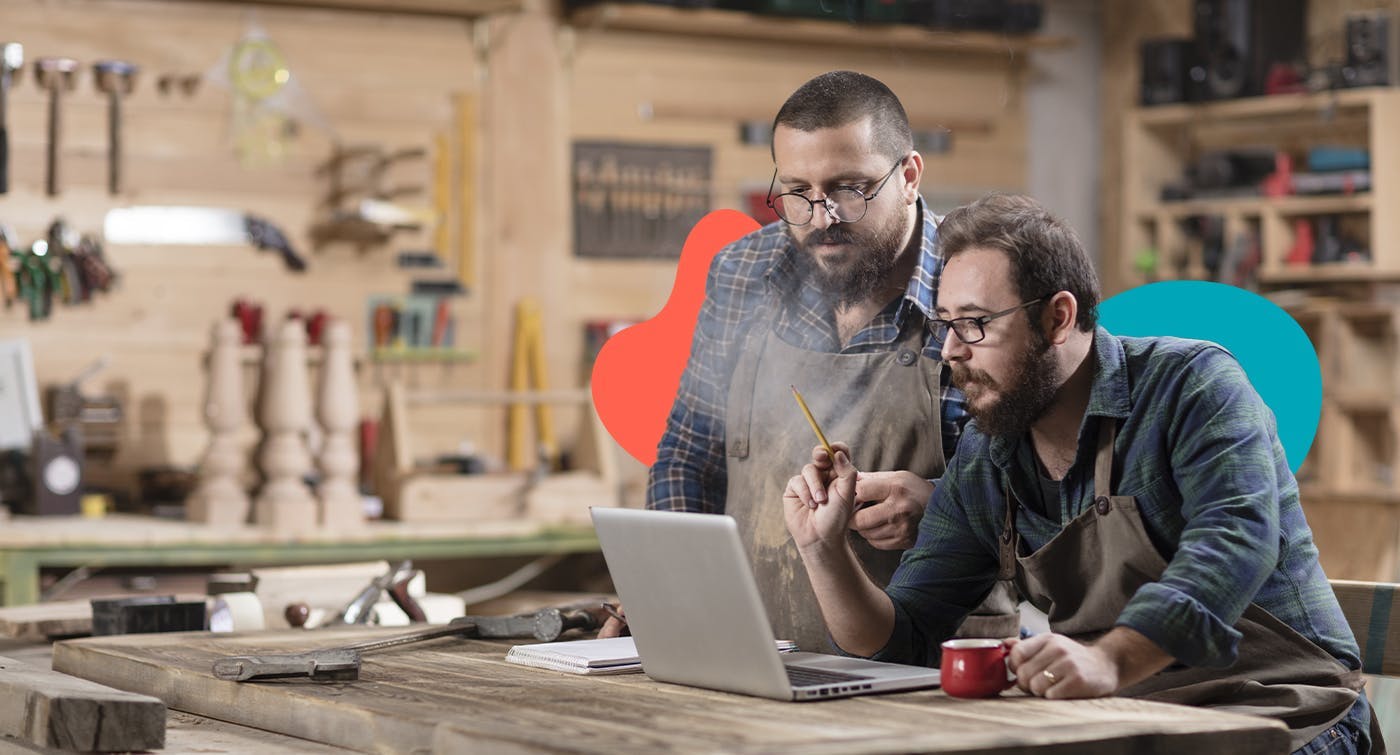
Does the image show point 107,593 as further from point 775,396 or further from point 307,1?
point 775,396

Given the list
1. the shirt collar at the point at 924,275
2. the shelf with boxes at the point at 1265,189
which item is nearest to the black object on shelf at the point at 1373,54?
the shelf with boxes at the point at 1265,189

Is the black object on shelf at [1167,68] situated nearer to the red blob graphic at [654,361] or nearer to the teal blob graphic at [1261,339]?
the red blob graphic at [654,361]

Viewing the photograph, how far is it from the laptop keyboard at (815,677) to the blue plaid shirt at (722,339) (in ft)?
2.80

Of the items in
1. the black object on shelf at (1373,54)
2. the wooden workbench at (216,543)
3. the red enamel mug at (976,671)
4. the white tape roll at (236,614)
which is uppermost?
the black object on shelf at (1373,54)

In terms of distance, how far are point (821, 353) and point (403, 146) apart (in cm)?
316

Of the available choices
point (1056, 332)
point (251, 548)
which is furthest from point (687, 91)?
point (1056, 332)

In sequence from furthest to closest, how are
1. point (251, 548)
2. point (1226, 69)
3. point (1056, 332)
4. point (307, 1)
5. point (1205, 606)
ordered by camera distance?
1. point (1226, 69)
2. point (307, 1)
3. point (251, 548)
4. point (1056, 332)
5. point (1205, 606)

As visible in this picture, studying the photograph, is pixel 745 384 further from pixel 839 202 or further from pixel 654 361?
pixel 839 202

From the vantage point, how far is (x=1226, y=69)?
618cm

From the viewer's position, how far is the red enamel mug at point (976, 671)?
192 centimetres

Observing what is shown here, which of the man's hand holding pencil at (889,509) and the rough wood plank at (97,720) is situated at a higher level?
the man's hand holding pencil at (889,509)

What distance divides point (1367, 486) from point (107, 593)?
153 inches

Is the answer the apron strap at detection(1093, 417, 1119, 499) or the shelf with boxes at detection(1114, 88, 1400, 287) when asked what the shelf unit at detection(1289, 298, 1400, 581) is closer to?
the shelf with boxes at detection(1114, 88, 1400, 287)

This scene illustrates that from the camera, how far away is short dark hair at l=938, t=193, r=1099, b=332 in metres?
2.15
